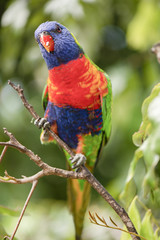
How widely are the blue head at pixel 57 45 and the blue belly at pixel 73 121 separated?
19 cm

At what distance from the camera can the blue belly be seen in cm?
130

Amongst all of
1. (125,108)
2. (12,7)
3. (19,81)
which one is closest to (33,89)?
(19,81)

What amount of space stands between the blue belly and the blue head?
0.19m

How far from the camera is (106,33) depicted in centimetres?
235

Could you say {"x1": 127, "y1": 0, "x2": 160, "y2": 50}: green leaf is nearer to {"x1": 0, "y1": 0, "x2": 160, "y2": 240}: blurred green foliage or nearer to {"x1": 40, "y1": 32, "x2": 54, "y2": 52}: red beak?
{"x1": 0, "y1": 0, "x2": 160, "y2": 240}: blurred green foliage

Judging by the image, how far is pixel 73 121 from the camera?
53.1 inches

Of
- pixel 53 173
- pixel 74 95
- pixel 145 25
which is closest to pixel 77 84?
pixel 74 95

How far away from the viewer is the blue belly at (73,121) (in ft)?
4.28

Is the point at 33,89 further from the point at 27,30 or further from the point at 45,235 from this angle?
the point at 45,235

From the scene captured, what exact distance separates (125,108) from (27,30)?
0.77m

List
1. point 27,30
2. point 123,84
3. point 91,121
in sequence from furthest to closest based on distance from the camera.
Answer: point 27,30
point 123,84
point 91,121

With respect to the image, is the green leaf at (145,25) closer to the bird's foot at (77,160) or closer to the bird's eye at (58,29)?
the bird's eye at (58,29)

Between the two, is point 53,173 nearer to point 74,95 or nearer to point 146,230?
point 146,230

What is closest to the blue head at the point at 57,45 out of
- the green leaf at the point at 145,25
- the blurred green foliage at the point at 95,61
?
the blurred green foliage at the point at 95,61
